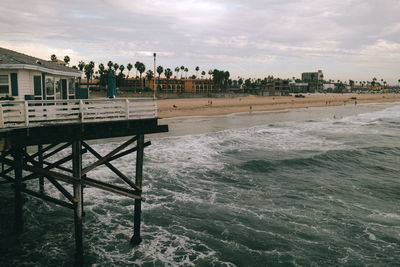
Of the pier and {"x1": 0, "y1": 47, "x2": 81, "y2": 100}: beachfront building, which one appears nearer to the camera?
the pier

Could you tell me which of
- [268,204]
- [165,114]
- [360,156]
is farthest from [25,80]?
[165,114]

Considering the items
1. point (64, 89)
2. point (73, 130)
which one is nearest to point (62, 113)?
point (73, 130)

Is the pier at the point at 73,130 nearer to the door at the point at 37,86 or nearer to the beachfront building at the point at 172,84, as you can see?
the door at the point at 37,86

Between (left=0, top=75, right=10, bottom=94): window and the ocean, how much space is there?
628 centimetres

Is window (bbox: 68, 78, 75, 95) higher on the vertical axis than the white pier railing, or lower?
higher

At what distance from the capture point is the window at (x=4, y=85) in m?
12.2

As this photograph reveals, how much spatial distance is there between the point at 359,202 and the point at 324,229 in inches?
198

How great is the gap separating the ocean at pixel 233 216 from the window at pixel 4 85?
628cm

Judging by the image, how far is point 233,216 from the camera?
52.0ft

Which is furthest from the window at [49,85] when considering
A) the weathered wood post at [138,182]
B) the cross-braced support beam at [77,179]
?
the weathered wood post at [138,182]

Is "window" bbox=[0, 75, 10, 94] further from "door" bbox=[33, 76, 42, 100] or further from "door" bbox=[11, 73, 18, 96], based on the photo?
"door" bbox=[33, 76, 42, 100]

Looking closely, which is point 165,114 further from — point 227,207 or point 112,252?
point 112,252

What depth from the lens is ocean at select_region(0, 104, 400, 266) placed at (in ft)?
40.5

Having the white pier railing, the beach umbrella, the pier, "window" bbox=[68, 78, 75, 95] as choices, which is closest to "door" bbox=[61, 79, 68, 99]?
"window" bbox=[68, 78, 75, 95]
